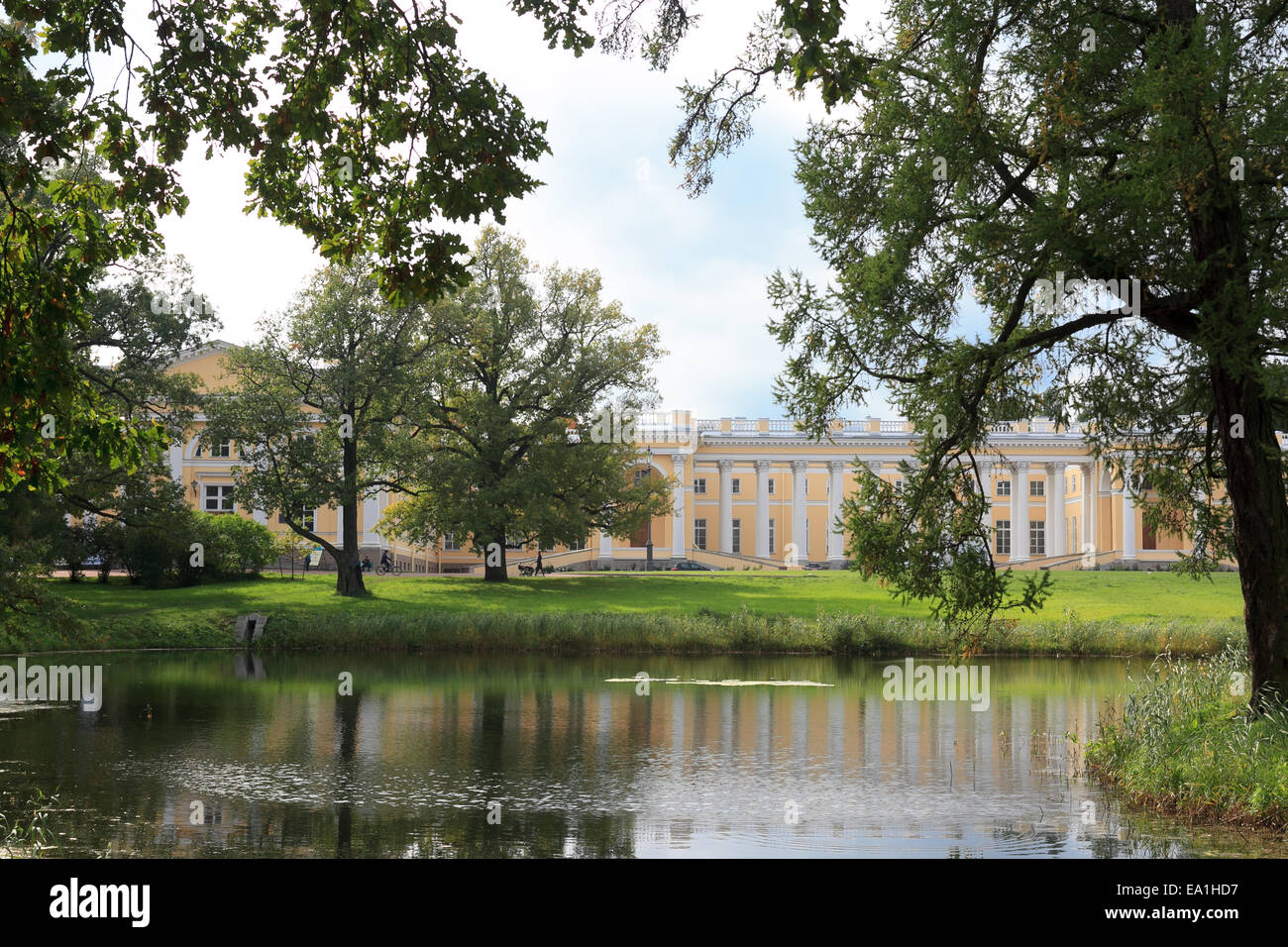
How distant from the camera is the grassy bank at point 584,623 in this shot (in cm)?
3281

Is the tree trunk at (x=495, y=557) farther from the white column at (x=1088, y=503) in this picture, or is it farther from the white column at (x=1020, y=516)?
the white column at (x=1020, y=516)

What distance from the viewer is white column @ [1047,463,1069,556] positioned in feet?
277

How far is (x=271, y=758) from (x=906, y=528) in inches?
352

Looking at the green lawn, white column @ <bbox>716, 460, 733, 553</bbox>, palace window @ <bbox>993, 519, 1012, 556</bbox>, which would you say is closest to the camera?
the green lawn

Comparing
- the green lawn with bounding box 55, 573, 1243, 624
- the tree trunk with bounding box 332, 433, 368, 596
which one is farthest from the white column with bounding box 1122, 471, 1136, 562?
the tree trunk with bounding box 332, 433, 368, 596

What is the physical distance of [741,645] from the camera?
109 feet

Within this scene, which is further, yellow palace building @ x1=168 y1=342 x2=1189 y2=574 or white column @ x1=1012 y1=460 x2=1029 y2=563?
white column @ x1=1012 y1=460 x2=1029 y2=563

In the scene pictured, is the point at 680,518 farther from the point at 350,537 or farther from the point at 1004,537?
the point at 350,537

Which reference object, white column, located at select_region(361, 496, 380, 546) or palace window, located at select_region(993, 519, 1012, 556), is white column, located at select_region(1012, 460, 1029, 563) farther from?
white column, located at select_region(361, 496, 380, 546)

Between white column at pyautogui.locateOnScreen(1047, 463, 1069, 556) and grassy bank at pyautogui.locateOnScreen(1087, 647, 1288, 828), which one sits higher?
white column at pyautogui.locateOnScreen(1047, 463, 1069, 556)

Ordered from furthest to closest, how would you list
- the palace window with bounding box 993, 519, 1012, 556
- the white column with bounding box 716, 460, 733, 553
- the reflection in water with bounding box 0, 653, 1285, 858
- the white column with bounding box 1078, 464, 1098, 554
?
→ the palace window with bounding box 993, 519, 1012, 556
the white column with bounding box 716, 460, 733, 553
the white column with bounding box 1078, 464, 1098, 554
the reflection in water with bounding box 0, 653, 1285, 858

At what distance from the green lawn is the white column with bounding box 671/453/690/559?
28.2m

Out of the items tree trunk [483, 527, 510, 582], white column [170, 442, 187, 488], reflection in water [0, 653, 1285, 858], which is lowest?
reflection in water [0, 653, 1285, 858]
